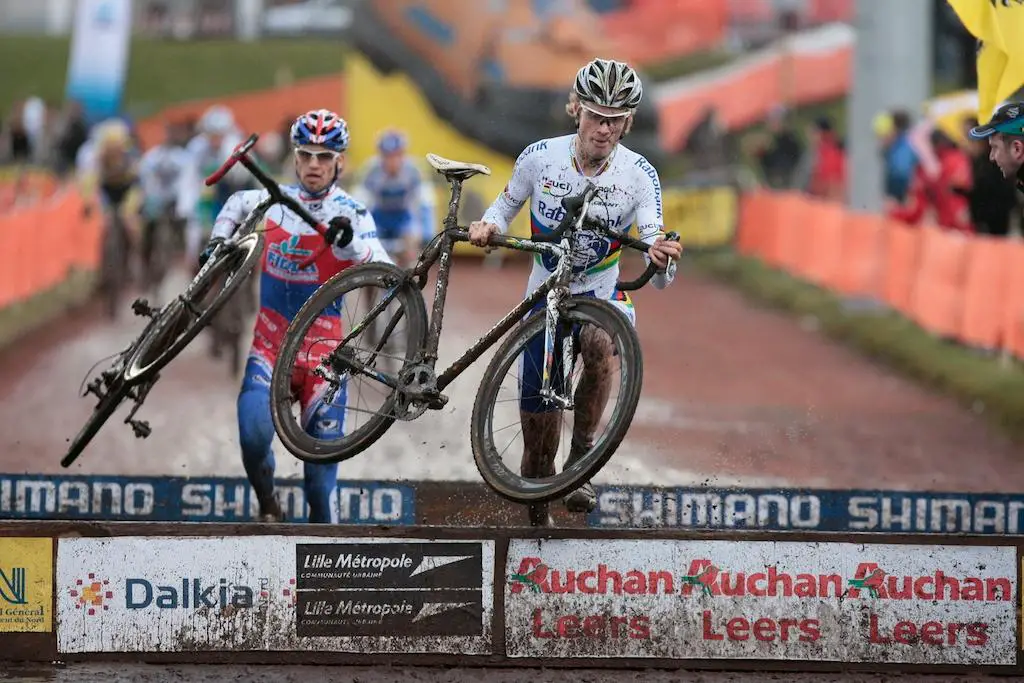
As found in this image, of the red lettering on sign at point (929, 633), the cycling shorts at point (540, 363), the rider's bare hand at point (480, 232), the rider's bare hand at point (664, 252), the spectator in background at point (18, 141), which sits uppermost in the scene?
the spectator in background at point (18, 141)

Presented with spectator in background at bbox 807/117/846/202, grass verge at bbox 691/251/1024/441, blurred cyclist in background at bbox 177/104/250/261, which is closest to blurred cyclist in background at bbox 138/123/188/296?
blurred cyclist in background at bbox 177/104/250/261

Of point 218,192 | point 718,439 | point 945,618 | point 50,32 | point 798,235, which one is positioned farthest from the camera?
point 50,32

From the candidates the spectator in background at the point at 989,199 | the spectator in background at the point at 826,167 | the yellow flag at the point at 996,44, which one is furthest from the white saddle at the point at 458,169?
the spectator in background at the point at 826,167

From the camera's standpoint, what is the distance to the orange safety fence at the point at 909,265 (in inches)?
701

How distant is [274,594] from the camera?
8305mm

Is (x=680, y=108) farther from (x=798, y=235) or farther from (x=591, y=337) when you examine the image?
(x=591, y=337)

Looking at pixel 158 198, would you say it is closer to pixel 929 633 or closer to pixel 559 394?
pixel 559 394

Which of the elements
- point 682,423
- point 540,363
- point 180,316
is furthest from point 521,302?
point 682,423

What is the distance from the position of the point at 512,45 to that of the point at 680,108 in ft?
67.2

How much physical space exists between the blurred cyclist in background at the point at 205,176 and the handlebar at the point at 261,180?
26.9ft

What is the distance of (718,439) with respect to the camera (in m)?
14.9

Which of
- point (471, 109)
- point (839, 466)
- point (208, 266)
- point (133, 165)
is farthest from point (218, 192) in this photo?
point (471, 109)

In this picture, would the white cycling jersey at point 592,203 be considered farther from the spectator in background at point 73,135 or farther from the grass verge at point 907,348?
the spectator in background at point 73,135

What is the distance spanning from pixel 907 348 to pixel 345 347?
38.4 ft
